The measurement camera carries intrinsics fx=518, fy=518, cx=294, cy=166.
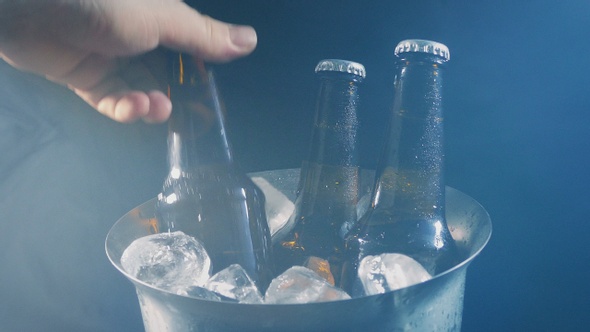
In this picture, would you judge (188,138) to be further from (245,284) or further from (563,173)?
(563,173)

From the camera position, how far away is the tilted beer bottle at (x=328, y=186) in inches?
27.1

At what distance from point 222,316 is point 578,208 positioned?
0.75 metres

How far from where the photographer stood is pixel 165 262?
0.60 metres

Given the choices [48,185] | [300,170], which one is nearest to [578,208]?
[300,170]

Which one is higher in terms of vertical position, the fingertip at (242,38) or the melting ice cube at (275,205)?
the fingertip at (242,38)

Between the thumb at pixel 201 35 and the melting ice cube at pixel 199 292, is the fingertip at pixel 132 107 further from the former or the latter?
the melting ice cube at pixel 199 292

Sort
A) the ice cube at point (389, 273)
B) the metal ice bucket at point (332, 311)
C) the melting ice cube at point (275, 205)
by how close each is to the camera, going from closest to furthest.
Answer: the metal ice bucket at point (332, 311), the ice cube at point (389, 273), the melting ice cube at point (275, 205)

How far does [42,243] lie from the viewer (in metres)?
1.13

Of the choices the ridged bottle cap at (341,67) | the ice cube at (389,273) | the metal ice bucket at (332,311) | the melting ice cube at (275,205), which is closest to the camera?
the metal ice bucket at (332,311)

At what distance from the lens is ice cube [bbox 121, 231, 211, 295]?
0.60m

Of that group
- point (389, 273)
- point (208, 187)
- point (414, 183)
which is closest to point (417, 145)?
point (414, 183)

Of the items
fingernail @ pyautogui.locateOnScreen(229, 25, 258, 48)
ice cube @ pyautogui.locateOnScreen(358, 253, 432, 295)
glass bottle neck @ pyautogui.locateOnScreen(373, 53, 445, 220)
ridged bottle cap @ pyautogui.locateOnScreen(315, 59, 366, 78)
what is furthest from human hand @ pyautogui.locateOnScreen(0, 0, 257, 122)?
ice cube @ pyautogui.locateOnScreen(358, 253, 432, 295)

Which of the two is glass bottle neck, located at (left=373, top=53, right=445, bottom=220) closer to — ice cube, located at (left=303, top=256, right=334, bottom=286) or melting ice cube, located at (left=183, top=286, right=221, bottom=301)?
ice cube, located at (left=303, top=256, right=334, bottom=286)

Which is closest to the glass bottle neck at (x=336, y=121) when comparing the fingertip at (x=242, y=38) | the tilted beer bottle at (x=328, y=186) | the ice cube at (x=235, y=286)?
the tilted beer bottle at (x=328, y=186)
